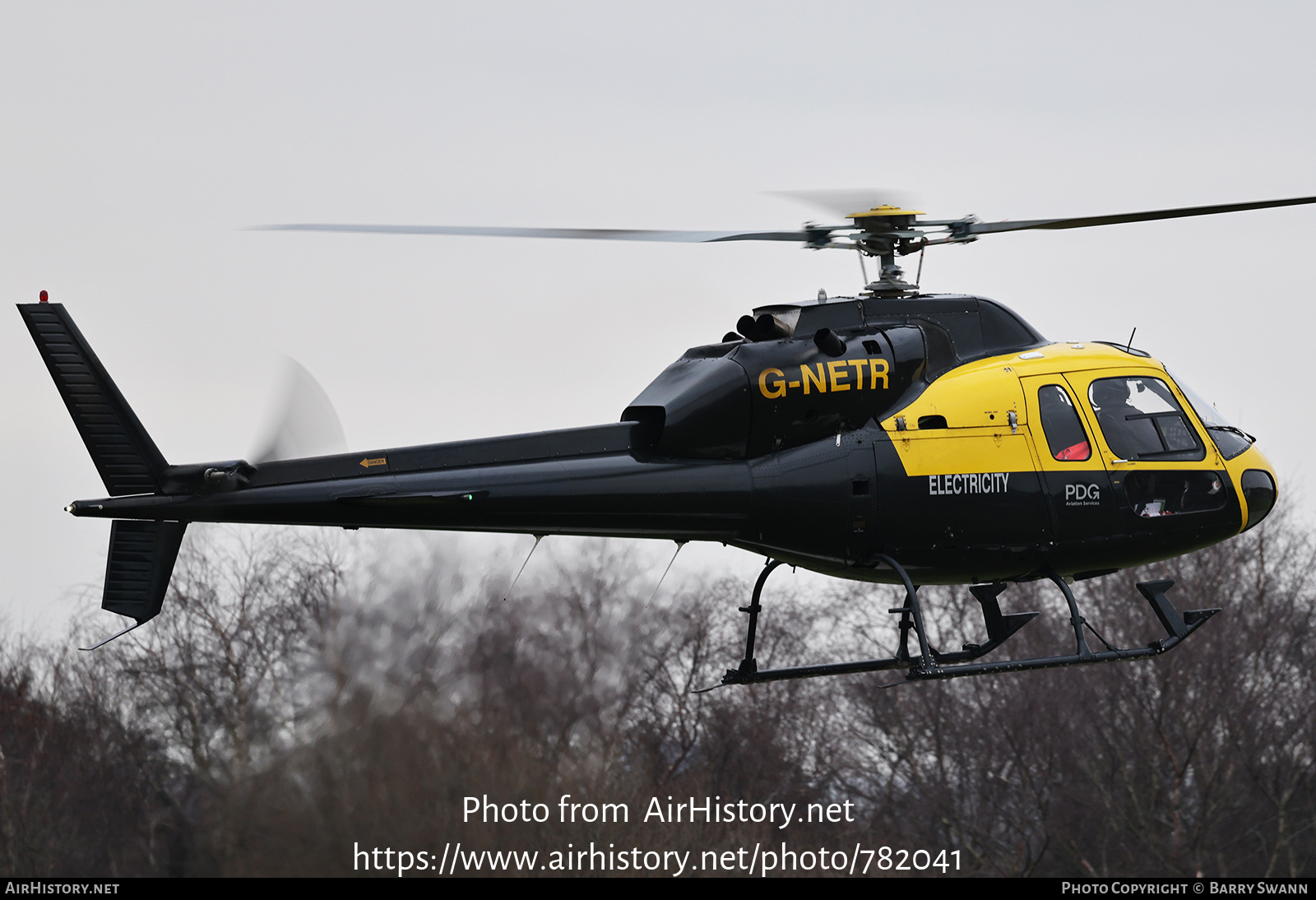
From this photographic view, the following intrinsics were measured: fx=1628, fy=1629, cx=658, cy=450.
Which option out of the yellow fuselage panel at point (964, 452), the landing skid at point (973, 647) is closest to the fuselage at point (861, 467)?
the yellow fuselage panel at point (964, 452)

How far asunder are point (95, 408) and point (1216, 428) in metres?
8.51

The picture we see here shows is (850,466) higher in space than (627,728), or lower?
higher

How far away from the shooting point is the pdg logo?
12359 mm

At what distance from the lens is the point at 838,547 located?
11.9 meters

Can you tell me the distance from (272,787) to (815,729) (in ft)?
54.4

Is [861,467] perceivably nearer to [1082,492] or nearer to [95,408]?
[1082,492]

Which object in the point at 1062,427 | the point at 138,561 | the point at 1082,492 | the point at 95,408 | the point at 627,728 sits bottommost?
the point at 627,728

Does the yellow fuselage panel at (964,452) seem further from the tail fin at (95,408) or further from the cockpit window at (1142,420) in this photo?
the tail fin at (95,408)

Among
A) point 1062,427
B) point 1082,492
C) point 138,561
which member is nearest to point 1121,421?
point 1062,427

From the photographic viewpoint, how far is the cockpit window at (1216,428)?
1300cm

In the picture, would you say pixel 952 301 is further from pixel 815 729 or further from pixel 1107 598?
pixel 1107 598

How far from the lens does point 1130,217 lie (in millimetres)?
12219
